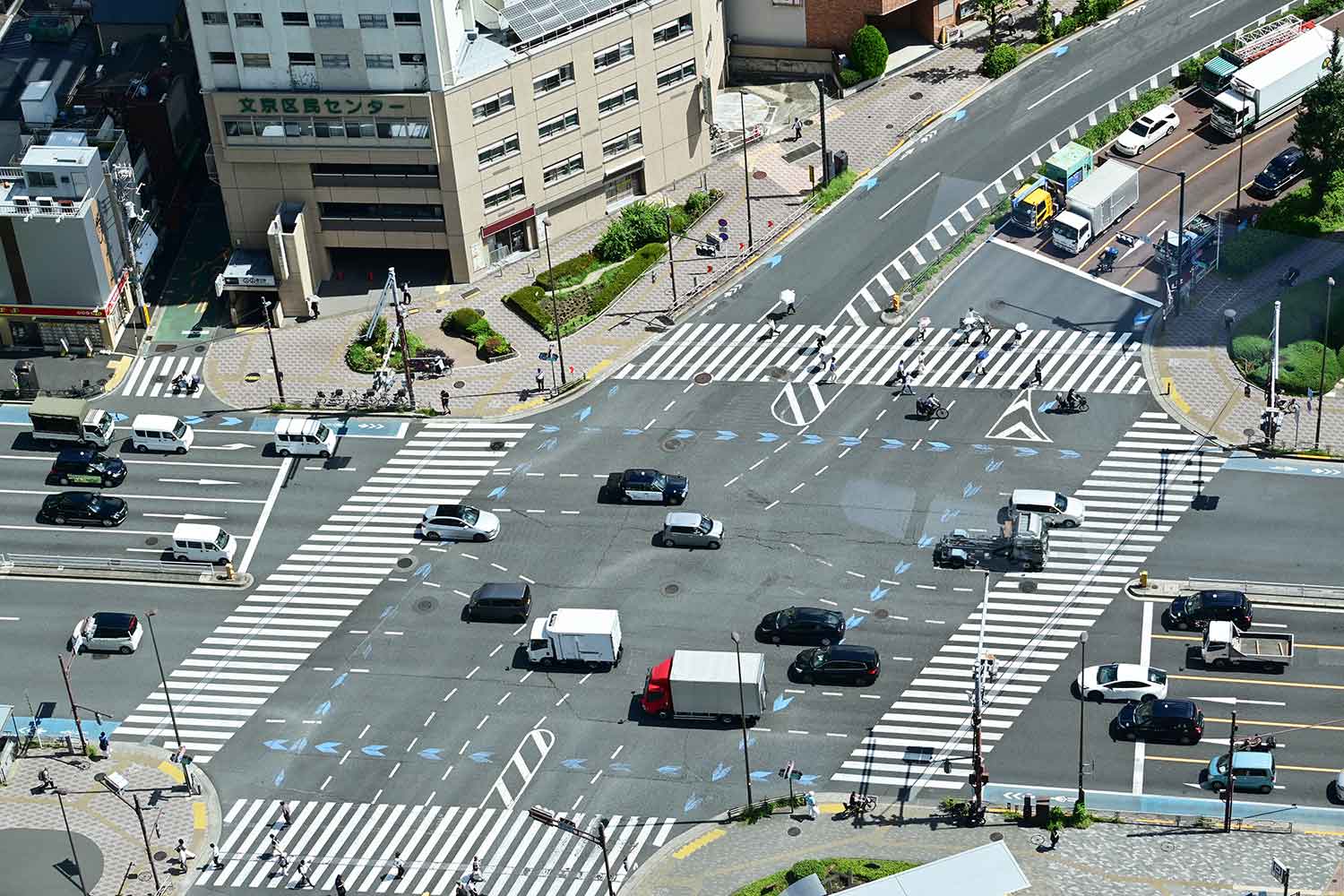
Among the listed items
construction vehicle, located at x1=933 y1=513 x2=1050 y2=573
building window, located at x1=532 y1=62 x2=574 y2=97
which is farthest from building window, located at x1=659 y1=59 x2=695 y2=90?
construction vehicle, located at x1=933 y1=513 x2=1050 y2=573

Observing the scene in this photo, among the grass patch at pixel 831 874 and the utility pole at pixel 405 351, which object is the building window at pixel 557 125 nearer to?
the utility pole at pixel 405 351

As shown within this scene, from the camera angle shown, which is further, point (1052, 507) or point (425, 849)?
point (1052, 507)

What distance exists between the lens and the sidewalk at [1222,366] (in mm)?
150250

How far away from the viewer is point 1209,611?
136 m

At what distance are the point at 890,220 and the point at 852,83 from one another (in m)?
17.5

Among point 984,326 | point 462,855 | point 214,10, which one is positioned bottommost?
point 462,855

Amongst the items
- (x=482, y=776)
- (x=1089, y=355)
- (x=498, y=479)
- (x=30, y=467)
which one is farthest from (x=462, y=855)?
(x=1089, y=355)

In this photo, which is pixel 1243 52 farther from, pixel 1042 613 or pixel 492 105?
pixel 1042 613

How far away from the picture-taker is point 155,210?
175375 millimetres

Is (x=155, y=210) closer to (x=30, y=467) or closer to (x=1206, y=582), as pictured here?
(x=30, y=467)

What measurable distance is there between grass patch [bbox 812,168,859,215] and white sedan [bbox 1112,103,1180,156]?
20290 millimetres

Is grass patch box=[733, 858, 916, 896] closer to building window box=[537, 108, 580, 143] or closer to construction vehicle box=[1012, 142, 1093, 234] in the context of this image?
construction vehicle box=[1012, 142, 1093, 234]

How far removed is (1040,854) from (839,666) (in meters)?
17.1

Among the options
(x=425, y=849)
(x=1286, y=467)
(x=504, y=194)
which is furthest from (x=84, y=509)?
(x=1286, y=467)
